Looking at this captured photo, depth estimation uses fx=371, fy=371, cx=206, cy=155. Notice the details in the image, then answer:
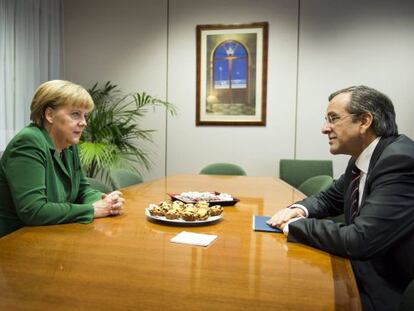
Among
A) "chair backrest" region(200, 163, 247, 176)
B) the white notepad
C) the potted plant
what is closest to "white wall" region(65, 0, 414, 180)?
the potted plant

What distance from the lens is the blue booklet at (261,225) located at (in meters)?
1.58

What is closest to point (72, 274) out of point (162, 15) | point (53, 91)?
point (53, 91)

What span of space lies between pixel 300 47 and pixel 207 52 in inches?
44.6

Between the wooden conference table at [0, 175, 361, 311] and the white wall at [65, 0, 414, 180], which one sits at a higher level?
Result: the white wall at [65, 0, 414, 180]

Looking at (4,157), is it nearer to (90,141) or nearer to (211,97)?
(90,141)

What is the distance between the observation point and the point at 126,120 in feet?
15.5

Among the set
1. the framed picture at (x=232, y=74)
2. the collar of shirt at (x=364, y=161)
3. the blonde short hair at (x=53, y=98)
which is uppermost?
the framed picture at (x=232, y=74)

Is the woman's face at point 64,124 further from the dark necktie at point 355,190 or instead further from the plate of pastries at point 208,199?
the dark necktie at point 355,190

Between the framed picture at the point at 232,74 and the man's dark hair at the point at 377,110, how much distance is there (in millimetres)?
3011

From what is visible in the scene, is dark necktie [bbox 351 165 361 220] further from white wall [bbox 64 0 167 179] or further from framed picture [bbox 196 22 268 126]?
white wall [bbox 64 0 167 179]

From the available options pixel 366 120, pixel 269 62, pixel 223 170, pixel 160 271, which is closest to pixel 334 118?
pixel 366 120

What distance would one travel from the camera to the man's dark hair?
153 cm

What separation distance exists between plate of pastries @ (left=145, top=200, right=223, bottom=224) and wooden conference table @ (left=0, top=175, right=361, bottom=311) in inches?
1.4

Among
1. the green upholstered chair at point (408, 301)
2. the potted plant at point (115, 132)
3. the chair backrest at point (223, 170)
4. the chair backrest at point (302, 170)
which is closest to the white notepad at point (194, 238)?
the green upholstered chair at point (408, 301)
